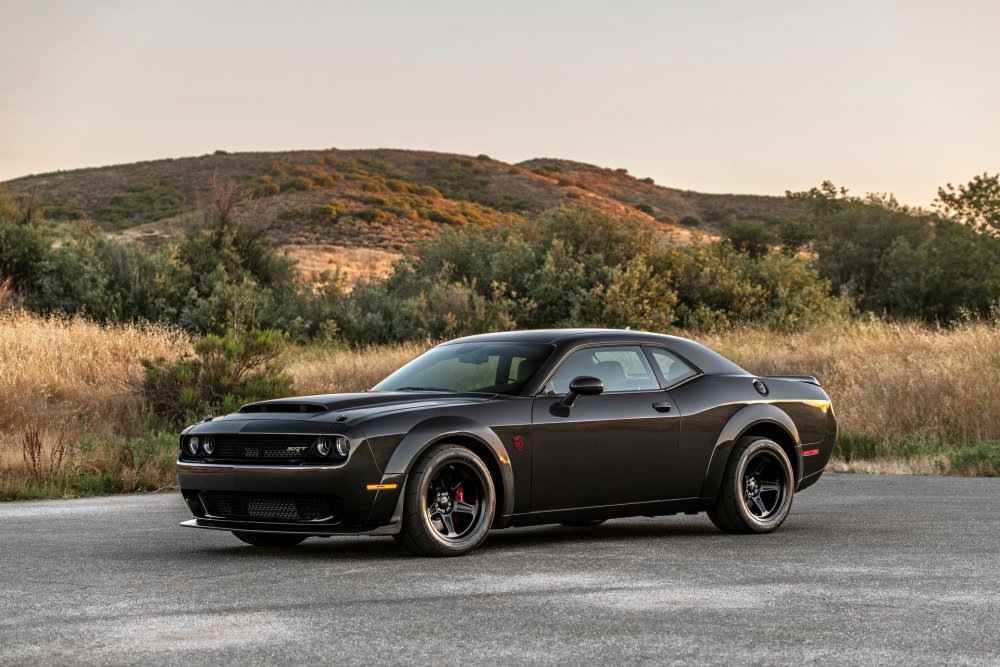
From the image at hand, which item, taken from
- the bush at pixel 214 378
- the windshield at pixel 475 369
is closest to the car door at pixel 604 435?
the windshield at pixel 475 369

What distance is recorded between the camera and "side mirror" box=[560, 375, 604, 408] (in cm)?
1038

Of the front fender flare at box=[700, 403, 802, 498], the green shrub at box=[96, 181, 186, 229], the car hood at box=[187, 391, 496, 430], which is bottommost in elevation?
the front fender flare at box=[700, 403, 802, 498]

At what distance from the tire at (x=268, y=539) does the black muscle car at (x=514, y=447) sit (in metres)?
0.02

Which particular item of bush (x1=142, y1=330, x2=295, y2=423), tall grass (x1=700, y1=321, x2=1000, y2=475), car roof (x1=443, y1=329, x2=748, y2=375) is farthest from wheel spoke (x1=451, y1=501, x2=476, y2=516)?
bush (x1=142, y1=330, x2=295, y2=423)

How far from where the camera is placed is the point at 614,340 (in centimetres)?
1122

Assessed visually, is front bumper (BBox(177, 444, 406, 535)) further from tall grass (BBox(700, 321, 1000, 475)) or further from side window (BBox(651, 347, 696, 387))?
tall grass (BBox(700, 321, 1000, 475))

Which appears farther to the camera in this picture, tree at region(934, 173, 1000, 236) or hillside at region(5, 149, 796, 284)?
hillside at region(5, 149, 796, 284)

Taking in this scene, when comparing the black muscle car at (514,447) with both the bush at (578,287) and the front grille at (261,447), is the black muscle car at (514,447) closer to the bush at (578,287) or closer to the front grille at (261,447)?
the front grille at (261,447)

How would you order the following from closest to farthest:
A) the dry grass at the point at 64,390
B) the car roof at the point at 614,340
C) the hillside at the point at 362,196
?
the car roof at the point at 614,340 → the dry grass at the point at 64,390 → the hillside at the point at 362,196

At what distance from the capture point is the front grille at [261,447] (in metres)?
9.61

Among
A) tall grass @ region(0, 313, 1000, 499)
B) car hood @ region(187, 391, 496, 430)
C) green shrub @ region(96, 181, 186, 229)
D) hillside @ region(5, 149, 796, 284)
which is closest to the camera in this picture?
car hood @ region(187, 391, 496, 430)

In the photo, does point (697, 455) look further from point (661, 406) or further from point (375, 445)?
point (375, 445)

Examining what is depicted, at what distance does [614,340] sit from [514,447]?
158 centimetres

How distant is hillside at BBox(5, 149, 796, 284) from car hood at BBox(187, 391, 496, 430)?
54430 mm
